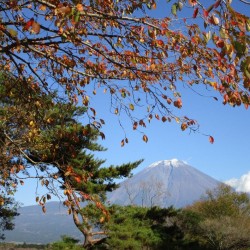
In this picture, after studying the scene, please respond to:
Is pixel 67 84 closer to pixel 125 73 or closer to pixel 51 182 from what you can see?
pixel 125 73

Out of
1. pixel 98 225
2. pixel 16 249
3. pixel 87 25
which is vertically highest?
pixel 87 25

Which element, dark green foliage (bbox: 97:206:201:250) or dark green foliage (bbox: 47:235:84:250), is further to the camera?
dark green foliage (bbox: 97:206:201:250)

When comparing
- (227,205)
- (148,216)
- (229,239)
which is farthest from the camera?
(227,205)

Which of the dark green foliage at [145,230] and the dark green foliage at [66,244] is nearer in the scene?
the dark green foliage at [66,244]

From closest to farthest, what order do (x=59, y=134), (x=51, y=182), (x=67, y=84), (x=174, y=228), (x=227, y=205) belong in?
(x=51, y=182), (x=59, y=134), (x=67, y=84), (x=174, y=228), (x=227, y=205)

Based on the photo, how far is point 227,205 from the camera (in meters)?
42.6

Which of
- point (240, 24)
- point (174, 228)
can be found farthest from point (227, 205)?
point (240, 24)

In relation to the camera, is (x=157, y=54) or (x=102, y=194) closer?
(x=157, y=54)

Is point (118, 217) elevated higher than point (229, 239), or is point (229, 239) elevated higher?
point (118, 217)

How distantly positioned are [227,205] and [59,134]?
39712 millimetres

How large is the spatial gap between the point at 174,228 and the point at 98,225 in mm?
6998

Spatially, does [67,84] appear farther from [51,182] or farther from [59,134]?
[51,182]

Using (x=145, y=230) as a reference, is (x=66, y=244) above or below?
below

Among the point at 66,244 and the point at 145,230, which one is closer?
the point at 66,244
